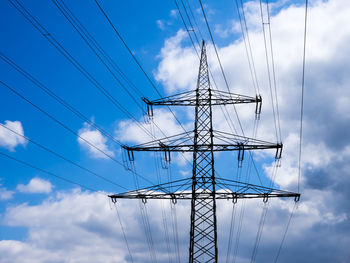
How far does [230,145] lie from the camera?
2273 cm

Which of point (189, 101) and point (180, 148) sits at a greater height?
point (189, 101)

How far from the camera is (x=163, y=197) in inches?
895

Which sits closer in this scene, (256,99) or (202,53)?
(256,99)

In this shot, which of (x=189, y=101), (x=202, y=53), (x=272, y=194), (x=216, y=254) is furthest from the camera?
(x=202, y=53)

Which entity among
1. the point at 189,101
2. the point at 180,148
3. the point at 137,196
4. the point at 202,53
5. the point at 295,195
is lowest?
the point at 137,196

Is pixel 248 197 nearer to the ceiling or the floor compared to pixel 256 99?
nearer to the floor

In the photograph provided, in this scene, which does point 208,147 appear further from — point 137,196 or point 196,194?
point 137,196

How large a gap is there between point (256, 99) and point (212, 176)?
5713 mm

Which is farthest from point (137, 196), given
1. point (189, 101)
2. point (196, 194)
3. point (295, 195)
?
point (295, 195)

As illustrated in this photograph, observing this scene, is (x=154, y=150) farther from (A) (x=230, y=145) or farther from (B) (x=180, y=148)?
(A) (x=230, y=145)

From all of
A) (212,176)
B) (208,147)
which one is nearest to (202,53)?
(208,147)

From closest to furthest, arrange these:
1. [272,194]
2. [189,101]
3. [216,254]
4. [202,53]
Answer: [216,254] → [272,194] → [189,101] → [202,53]

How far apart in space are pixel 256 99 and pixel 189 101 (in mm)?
4191

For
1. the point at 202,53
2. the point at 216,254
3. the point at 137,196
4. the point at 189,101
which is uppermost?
the point at 202,53
